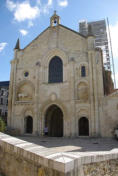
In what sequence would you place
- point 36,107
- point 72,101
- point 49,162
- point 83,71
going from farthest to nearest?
point 36,107 → point 83,71 → point 72,101 → point 49,162

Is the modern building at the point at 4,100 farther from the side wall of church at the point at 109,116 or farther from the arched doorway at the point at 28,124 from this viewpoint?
the side wall of church at the point at 109,116

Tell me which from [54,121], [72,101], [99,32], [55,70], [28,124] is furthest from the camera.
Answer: [99,32]

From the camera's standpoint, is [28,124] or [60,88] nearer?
[60,88]

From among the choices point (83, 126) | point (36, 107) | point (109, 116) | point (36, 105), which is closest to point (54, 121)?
point (36, 107)

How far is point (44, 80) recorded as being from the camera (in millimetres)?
18766

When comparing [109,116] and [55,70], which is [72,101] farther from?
[55,70]

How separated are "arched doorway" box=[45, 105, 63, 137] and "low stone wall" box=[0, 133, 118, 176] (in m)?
13.6

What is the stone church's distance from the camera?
1548cm

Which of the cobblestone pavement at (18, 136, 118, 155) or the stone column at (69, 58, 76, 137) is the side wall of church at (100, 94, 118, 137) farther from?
the stone column at (69, 58, 76, 137)

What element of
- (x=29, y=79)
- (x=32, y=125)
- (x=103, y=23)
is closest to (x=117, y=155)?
(x=32, y=125)

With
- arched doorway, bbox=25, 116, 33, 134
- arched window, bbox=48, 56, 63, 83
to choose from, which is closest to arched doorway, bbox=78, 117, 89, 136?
arched window, bbox=48, 56, 63, 83

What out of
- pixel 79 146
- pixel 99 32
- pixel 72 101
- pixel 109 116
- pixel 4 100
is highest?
pixel 99 32

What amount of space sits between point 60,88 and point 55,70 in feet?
9.35

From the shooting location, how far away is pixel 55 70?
1888cm
